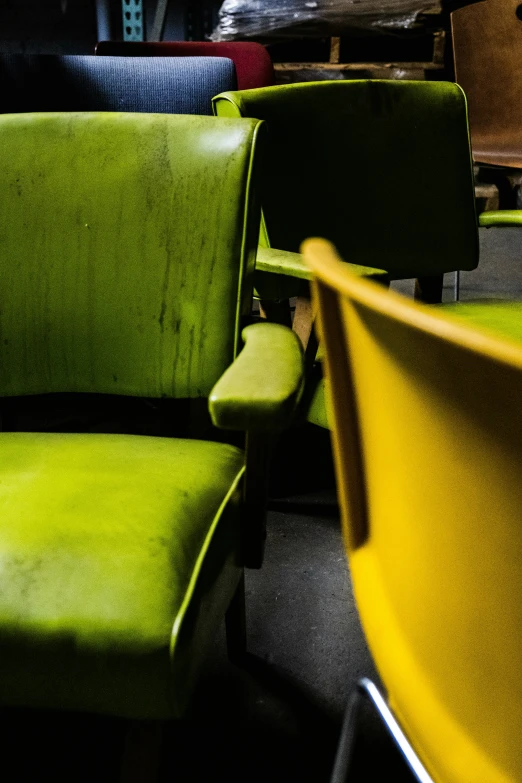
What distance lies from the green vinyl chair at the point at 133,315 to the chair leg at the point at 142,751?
0.35 feet

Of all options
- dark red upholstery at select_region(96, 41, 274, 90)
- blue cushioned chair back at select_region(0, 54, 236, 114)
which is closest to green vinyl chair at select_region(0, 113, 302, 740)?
blue cushioned chair back at select_region(0, 54, 236, 114)

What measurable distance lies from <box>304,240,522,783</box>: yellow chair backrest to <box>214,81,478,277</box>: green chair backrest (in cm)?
103

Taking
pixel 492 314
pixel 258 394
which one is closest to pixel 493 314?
pixel 492 314

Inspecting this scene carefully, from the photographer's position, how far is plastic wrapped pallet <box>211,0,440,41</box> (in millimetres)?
3537

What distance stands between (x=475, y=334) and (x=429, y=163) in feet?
4.86

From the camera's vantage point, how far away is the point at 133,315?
3.39 ft

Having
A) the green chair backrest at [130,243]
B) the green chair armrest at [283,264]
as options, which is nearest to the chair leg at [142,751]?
the green chair backrest at [130,243]

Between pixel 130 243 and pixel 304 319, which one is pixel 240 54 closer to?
pixel 304 319

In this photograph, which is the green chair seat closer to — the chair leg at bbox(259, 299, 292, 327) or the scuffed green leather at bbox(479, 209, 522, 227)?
the scuffed green leather at bbox(479, 209, 522, 227)

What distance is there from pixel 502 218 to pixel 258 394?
3.89 ft

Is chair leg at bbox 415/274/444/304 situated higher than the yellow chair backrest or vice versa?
the yellow chair backrest

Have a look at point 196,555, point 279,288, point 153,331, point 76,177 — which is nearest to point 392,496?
point 196,555

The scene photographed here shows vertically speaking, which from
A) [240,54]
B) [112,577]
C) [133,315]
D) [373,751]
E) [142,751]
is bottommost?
Result: [373,751]

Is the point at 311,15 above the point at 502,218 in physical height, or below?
above
